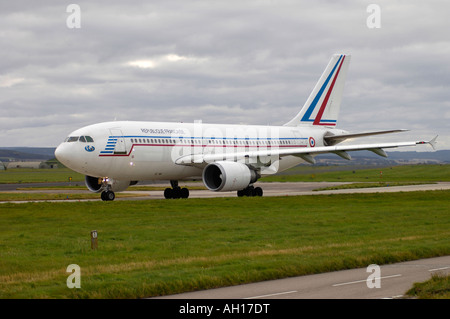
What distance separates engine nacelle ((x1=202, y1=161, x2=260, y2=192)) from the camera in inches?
1414

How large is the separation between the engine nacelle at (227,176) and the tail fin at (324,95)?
12775 mm

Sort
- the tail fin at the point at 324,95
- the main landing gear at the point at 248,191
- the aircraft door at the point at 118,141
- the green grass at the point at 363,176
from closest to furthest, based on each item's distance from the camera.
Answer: the aircraft door at the point at 118,141, the main landing gear at the point at 248,191, the tail fin at the point at 324,95, the green grass at the point at 363,176

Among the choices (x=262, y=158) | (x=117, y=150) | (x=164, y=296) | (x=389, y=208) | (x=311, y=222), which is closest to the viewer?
(x=164, y=296)

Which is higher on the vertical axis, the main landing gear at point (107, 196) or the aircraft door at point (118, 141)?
the aircraft door at point (118, 141)

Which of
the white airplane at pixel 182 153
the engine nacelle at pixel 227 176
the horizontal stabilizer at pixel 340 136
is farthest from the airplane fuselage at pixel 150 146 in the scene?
the horizontal stabilizer at pixel 340 136

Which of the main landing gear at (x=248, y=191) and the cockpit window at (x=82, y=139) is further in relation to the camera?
the main landing gear at (x=248, y=191)

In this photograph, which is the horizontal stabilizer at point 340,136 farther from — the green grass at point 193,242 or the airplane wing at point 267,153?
the green grass at point 193,242

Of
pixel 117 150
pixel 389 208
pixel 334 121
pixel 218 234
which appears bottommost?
pixel 218 234

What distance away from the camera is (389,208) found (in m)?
30.4

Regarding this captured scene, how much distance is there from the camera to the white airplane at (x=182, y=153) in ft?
114

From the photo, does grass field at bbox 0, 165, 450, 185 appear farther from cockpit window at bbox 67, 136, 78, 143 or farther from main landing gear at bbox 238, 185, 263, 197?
cockpit window at bbox 67, 136, 78, 143
